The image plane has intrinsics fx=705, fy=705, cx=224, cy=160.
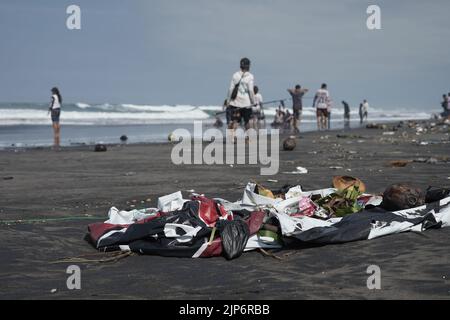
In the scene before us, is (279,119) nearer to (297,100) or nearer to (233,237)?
(297,100)

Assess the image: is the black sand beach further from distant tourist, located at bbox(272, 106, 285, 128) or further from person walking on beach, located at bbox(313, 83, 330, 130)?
distant tourist, located at bbox(272, 106, 285, 128)

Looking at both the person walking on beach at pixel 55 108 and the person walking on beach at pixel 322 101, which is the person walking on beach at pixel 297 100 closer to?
the person walking on beach at pixel 322 101

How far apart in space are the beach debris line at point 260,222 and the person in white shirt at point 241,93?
10476 millimetres

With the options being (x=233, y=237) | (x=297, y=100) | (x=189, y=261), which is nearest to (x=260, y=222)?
(x=233, y=237)

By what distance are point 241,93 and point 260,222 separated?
38.0ft

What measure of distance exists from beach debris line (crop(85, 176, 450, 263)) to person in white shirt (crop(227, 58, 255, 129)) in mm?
10476

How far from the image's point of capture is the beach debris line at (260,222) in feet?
17.2

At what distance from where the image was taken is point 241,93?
55.2 ft

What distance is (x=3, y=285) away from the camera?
177 inches

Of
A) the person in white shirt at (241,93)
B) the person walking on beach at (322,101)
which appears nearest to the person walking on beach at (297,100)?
the person walking on beach at (322,101)

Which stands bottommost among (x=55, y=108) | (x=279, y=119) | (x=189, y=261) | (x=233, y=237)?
(x=189, y=261)

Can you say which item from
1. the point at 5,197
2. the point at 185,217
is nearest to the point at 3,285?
the point at 185,217

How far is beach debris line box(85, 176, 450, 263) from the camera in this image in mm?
5242
